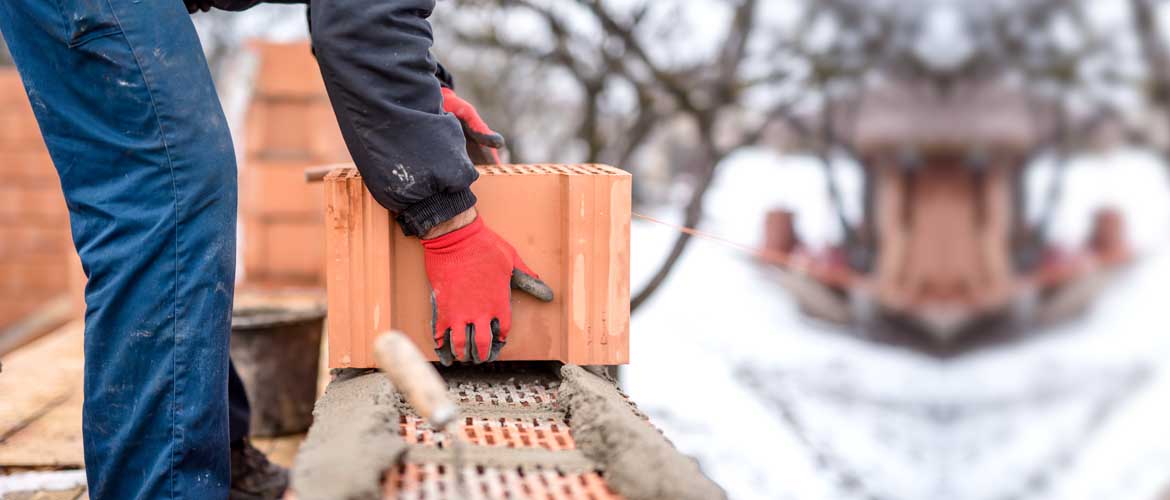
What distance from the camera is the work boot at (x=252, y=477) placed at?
90.5 inches

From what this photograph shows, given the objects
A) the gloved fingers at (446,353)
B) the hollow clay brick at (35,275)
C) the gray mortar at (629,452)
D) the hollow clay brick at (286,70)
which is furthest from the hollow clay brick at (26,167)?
the gray mortar at (629,452)

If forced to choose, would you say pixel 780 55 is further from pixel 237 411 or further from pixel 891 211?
pixel 237 411

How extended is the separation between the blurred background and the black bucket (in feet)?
4.50

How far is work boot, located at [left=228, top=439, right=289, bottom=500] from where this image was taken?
230 cm

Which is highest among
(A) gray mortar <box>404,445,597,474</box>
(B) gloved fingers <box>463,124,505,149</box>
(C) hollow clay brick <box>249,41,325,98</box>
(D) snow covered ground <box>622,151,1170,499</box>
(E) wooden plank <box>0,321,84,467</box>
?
(C) hollow clay brick <box>249,41,325,98</box>

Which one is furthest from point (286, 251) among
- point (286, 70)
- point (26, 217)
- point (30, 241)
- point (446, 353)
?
point (446, 353)

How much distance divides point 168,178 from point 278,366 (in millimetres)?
1397

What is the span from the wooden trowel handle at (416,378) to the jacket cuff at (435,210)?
0.63m

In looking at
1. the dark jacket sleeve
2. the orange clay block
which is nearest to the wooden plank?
the orange clay block

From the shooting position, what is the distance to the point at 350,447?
121cm

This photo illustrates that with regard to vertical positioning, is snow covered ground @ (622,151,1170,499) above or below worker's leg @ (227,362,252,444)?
below

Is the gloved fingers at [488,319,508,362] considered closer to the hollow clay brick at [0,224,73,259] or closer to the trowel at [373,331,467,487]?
the trowel at [373,331,467,487]

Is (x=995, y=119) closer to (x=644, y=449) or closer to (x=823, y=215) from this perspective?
(x=644, y=449)

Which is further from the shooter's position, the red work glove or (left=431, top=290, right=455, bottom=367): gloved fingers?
the red work glove
